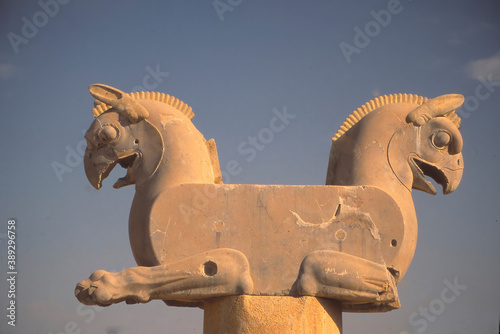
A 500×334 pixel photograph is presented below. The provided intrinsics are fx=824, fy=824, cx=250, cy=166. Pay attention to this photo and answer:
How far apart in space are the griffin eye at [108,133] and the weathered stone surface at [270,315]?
2.32 metres

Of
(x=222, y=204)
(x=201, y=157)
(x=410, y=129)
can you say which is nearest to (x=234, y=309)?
(x=222, y=204)

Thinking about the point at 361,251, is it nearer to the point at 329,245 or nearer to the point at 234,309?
the point at 329,245

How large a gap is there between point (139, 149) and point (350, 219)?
264cm

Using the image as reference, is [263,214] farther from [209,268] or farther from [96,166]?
[96,166]

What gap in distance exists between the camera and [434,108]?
10047mm

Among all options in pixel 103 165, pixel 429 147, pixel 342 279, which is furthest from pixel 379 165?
pixel 103 165

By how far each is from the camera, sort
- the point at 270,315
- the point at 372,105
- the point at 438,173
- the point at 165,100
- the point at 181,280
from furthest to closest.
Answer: the point at 372,105 < the point at 165,100 < the point at 438,173 < the point at 181,280 < the point at 270,315

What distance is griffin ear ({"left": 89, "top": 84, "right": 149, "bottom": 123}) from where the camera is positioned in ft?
32.4

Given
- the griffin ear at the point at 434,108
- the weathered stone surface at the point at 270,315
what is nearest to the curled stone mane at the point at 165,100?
the weathered stone surface at the point at 270,315

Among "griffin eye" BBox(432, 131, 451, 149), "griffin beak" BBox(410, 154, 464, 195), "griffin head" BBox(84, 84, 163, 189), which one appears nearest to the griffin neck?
"griffin beak" BBox(410, 154, 464, 195)

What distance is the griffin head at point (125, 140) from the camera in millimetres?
9828

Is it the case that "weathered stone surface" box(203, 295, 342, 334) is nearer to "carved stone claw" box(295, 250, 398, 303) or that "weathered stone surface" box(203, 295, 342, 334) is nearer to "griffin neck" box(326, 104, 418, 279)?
"carved stone claw" box(295, 250, 398, 303)

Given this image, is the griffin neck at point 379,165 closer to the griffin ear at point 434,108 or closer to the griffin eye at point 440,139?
the griffin ear at point 434,108

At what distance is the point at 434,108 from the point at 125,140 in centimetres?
376
